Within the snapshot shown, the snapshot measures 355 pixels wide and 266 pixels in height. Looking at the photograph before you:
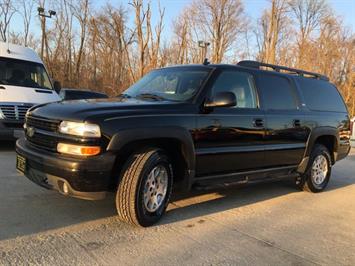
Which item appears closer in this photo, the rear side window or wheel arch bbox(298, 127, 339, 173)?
wheel arch bbox(298, 127, 339, 173)

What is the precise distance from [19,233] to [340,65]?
3346cm

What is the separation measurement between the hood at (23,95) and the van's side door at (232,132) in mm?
5161

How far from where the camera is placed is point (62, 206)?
501 centimetres

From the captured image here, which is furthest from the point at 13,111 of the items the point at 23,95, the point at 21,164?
the point at 21,164

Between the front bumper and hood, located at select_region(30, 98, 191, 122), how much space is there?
0.39 metres

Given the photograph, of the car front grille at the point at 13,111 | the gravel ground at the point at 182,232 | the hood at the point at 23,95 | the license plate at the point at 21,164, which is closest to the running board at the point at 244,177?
the gravel ground at the point at 182,232

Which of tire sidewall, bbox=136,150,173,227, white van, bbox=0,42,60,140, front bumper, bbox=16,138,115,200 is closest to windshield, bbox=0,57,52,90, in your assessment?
white van, bbox=0,42,60,140

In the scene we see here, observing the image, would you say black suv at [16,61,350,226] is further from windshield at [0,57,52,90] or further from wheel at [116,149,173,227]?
windshield at [0,57,52,90]

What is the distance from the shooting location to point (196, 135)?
16.0 ft

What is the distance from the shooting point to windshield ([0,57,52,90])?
374 inches

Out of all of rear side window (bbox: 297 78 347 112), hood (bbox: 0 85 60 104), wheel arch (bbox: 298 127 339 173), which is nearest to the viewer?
wheel arch (bbox: 298 127 339 173)

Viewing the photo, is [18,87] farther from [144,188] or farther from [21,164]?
[144,188]

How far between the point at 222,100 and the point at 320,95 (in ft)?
10.1

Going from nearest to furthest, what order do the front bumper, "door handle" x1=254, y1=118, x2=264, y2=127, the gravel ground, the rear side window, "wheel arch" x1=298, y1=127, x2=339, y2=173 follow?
the gravel ground, the front bumper, "door handle" x1=254, y1=118, x2=264, y2=127, "wheel arch" x1=298, y1=127, x2=339, y2=173, the rear side window
